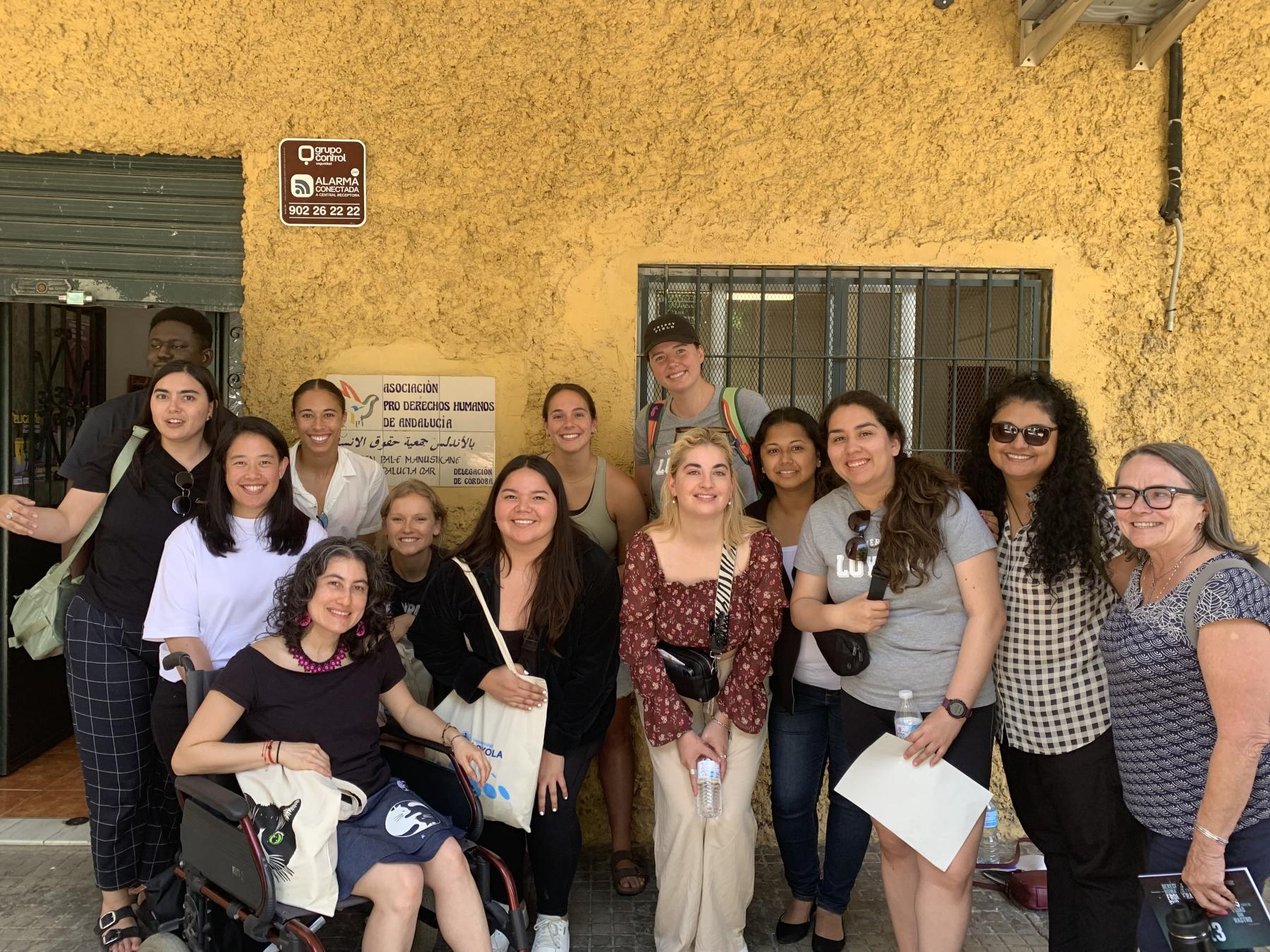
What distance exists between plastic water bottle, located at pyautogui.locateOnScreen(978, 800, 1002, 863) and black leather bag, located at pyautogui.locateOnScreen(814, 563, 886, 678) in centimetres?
149

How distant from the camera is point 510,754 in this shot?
3.06 m

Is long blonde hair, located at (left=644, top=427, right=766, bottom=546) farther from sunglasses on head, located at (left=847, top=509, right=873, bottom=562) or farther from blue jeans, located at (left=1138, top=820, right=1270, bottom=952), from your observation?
blue jeans, located at (left=1138, top=820, right=1270, bottom=952)

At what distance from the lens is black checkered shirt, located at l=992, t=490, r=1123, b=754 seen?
2703 millimetres

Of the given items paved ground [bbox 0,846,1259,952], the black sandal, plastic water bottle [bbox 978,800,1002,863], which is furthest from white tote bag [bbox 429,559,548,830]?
plastic water bottle [bbox 978,800,1002,863]

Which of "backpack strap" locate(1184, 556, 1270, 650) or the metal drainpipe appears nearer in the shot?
"backpack strap" locate(1184, 556, 1270, 650)

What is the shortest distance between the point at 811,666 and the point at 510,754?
1050 mm

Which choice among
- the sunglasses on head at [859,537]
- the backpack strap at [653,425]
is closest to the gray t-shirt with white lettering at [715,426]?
the backpack strap at [653,425]

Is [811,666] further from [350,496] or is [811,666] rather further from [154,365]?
[154,365]

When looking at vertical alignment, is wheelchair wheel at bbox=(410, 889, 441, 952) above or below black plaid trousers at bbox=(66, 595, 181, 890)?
below

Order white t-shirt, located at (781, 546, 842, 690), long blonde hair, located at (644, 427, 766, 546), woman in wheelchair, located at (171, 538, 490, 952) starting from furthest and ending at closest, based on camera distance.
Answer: white t-shirt, located at (781, 546, 842, 690), long blonde hair, located at (644, 427, 766, 546), woman in wheelchair, located at (171, 538, 490, 952)

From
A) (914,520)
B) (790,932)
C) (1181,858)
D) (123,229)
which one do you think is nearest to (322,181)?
(123,229)

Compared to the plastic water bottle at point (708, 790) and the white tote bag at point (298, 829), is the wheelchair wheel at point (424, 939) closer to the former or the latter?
the white tote bag at point (298, 829)

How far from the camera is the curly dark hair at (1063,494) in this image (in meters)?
2.68

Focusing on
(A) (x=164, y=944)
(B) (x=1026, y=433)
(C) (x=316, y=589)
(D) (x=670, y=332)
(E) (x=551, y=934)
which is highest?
(D) (x=670, y=332)
